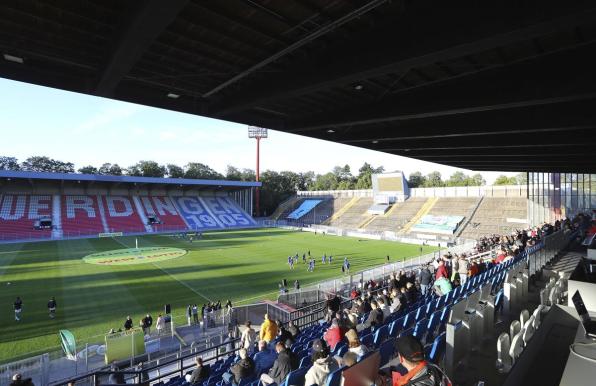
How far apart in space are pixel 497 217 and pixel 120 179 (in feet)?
172

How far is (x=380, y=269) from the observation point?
21.8 meters

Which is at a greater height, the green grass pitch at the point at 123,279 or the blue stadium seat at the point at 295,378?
the blue stadium seat at the point at 295,378

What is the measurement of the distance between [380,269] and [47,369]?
1743 cm

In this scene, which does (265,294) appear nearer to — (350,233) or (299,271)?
(299,271)

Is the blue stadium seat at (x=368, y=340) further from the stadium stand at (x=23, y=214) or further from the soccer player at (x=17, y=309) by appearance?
the stadium stand at (x=23, y=214)

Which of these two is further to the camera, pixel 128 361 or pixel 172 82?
pixel 128 361

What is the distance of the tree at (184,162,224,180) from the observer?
8991 centimetres

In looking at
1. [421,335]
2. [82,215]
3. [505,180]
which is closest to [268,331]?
[421,335]

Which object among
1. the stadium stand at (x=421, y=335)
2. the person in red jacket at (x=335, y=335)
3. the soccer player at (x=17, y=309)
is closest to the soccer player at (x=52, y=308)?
the soccer player at (x=17, y=309)

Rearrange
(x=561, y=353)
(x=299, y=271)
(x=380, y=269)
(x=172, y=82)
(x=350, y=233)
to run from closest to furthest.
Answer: (x=561, y=353)
(x=172, y=82)
(x=380, y=269)
(x=299, y=271)
(x=350, y=233)

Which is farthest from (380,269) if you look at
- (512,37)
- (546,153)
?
(512,37)

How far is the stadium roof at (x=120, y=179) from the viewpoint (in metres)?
41.9

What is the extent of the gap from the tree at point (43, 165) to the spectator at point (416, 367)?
10582cm

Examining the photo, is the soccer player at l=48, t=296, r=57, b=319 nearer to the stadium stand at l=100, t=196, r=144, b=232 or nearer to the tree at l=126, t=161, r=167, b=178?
the stadium stand at l=100, t=196, r=144, b=232
